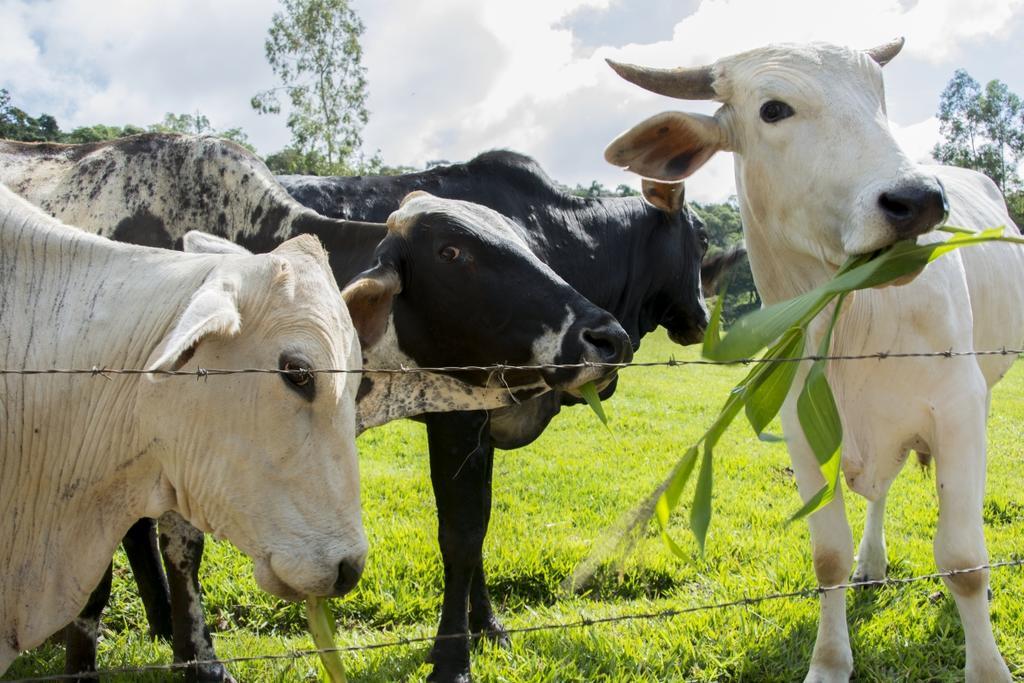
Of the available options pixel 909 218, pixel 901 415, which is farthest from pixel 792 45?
pixel 901 415

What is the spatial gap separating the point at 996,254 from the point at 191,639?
3762 millimetres

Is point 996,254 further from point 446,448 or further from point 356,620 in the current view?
point 356,620

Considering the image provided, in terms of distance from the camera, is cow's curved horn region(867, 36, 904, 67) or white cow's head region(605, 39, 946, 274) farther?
cow's curved horn region(867, 36, 904, 67)

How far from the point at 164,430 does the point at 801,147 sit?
2.12m

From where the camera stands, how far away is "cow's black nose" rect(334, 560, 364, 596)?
2.14m

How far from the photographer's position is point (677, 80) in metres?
3.38

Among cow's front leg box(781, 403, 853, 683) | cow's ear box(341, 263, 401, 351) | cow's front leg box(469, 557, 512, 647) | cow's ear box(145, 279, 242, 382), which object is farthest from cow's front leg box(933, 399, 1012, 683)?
cow's ear box(145, 279, 242, 382)

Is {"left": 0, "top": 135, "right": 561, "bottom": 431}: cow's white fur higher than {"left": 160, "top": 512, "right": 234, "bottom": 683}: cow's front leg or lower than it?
higher

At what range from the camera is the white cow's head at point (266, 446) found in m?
2.13

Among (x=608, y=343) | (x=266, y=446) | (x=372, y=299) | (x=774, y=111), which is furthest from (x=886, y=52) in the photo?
(x=266, y=446)

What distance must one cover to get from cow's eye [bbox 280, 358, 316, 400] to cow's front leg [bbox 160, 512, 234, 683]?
1632 millimetres

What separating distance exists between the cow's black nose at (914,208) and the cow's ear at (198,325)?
1.80m

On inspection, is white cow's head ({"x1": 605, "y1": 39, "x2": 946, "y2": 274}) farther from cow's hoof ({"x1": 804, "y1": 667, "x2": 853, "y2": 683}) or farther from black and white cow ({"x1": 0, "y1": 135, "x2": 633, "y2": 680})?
cow's hoof ({"x1": 804, "y1": 667, "x2": 853, "y2": 683})

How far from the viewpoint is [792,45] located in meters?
3.14
